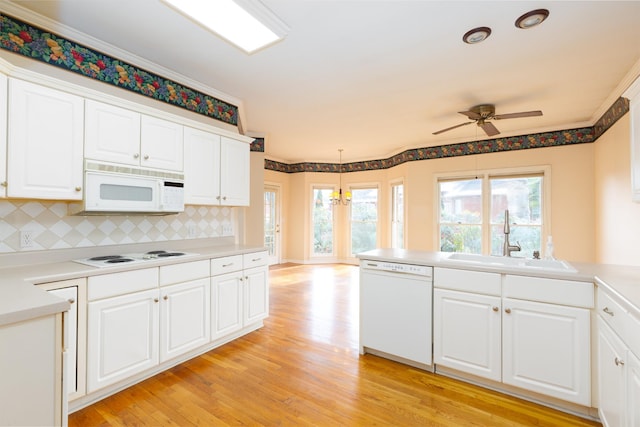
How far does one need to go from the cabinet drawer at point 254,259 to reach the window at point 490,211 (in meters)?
3.81

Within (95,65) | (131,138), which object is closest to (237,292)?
(131,138)

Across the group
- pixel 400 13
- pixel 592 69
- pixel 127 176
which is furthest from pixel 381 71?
pixel 127 176

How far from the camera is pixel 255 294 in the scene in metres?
3.23

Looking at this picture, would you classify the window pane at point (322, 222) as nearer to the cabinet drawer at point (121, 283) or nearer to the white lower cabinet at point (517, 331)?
the white lower cabinet at point (517, 331)

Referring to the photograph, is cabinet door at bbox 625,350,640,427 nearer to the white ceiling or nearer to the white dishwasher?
the white dishwasher

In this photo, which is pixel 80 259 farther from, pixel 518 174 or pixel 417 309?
pixel 518 174

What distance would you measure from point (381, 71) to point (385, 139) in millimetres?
2745

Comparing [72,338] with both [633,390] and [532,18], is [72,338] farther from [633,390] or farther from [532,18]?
[532,18]

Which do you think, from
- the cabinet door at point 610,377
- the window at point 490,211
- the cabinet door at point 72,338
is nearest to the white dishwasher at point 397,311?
the cabinet door at point 610,377

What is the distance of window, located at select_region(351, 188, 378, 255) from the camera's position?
7.44 m

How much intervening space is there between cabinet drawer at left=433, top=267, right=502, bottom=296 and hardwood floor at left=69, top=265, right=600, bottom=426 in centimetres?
74

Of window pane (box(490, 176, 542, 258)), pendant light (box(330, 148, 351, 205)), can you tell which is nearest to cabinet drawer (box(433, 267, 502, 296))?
window pane (box(490, 176, 542, 258))

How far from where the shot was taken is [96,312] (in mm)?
1972

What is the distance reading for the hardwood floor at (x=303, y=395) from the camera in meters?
1.90
